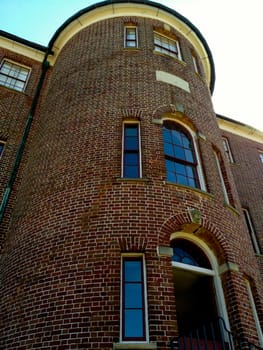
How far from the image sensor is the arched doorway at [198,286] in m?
6.96

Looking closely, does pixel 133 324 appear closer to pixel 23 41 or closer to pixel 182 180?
pixel 182 180

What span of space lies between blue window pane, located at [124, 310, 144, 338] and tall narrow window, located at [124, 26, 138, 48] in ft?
32.7

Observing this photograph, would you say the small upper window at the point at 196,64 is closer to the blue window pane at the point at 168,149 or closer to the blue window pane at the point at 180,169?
the blue window pane at the point at 168,149

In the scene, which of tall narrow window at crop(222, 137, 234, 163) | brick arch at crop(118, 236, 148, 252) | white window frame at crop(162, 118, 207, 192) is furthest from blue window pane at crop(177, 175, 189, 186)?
tall narrow window at crop(222, 137, 234, 163)

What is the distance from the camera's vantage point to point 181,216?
24.8 ft

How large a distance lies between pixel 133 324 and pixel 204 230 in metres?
2.85

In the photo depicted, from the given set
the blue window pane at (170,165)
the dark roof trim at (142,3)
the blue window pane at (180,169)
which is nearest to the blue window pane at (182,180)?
the blue window pane at (180,169)

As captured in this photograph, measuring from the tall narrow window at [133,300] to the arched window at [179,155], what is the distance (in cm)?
284

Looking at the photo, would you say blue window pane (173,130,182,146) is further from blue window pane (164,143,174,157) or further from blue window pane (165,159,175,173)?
blue window pane (165,159,175,173)

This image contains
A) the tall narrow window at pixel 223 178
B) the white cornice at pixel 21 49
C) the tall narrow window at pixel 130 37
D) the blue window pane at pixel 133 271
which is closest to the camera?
the blue window pane at pixel 133 271

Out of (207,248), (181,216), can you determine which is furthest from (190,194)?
(207,248)

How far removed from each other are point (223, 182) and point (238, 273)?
11.8ft

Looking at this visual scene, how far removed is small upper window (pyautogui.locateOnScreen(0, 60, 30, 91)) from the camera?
14268 millimetres

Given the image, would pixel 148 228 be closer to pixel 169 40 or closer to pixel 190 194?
pixel 190 194
